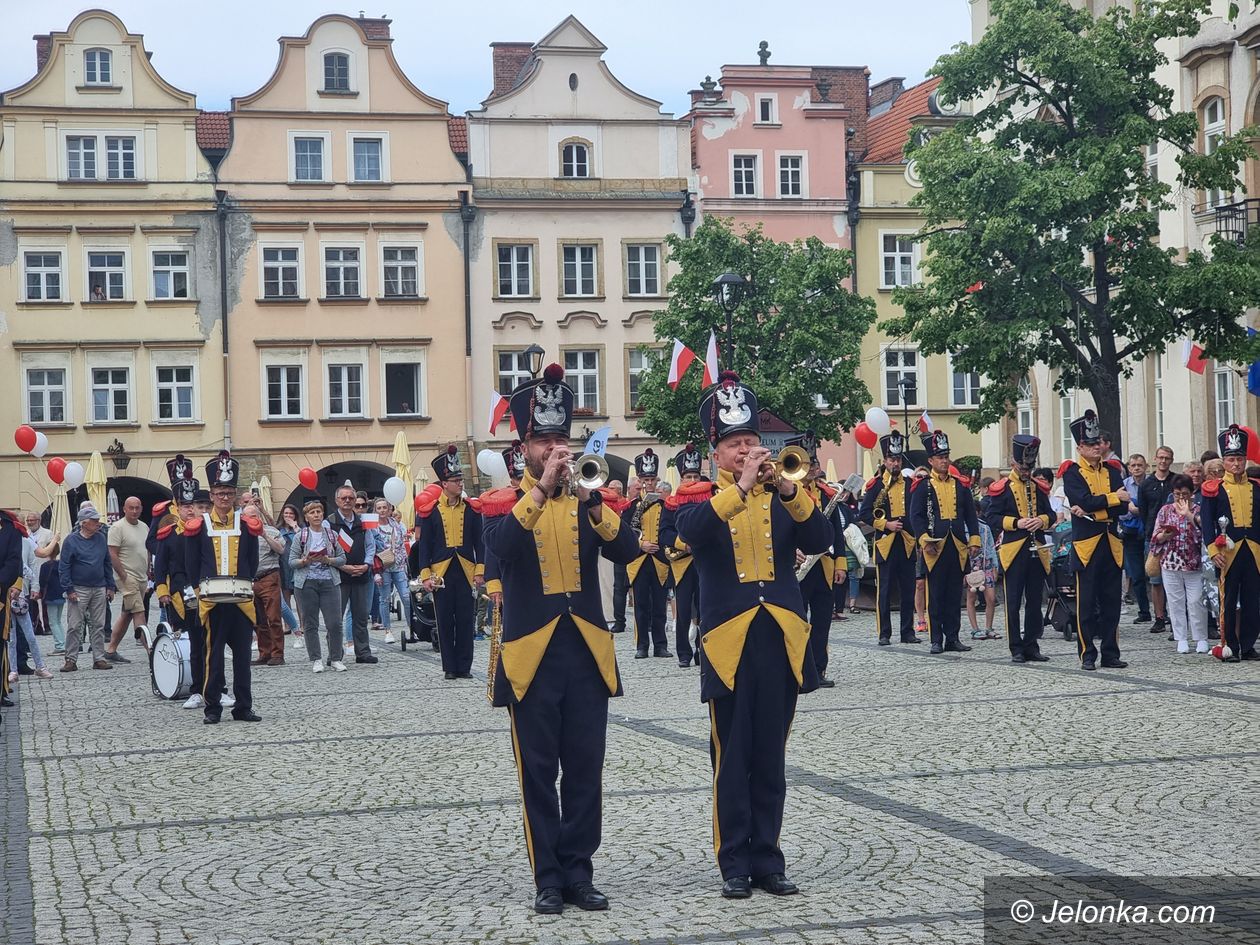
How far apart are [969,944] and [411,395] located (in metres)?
42.1

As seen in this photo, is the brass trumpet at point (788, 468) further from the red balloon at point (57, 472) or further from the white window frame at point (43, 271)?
the white window frame at point (43, 271)

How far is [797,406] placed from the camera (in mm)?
40719

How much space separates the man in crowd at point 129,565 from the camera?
21734 mm

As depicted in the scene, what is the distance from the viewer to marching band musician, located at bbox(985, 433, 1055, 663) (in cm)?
1705

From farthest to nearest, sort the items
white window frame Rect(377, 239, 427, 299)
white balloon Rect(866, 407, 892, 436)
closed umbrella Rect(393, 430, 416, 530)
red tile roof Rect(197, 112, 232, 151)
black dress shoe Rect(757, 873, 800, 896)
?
red tile roof Rect(197, 112, 232, 151)
white window frame Rect(377, 239, 427, 299)
closed umbrella Rect(393, 430, 416, 530)
white balloon Rect(866, 407, 892, 436)
black dress shoe Rect(757, 873, 800, 896)

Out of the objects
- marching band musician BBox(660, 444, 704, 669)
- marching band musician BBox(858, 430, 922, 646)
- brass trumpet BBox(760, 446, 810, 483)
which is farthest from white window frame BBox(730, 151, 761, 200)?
brass trumpet BBox(760, 446, 810, 483)

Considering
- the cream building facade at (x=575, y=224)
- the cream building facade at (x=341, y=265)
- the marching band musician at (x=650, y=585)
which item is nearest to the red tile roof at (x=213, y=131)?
the cream building facade at (x=341, y=265)

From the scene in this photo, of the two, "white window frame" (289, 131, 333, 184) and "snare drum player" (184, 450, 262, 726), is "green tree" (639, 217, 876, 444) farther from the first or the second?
"snare drum player" (184, 450, 262, 726)

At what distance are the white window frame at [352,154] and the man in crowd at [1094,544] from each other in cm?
3345

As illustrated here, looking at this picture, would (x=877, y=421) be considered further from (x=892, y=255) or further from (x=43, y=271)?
(x=43, y=271)

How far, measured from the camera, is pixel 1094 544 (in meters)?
16.3

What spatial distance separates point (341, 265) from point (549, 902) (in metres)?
41.2

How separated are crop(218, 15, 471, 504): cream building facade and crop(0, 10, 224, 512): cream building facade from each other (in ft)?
3.24

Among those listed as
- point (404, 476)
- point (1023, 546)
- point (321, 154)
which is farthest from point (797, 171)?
point (1023, 546)
